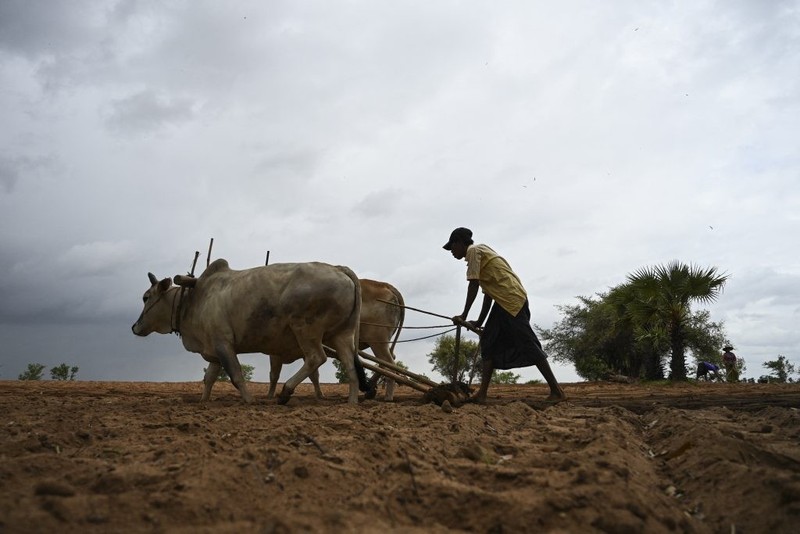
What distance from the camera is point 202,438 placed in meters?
3.65

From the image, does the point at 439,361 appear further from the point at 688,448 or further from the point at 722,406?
the point at 688,448

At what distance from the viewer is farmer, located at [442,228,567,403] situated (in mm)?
7371

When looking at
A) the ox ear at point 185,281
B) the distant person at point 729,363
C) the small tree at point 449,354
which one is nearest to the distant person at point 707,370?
the distant person at point 729,363

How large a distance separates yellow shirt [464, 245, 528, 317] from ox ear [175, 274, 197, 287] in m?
3.59

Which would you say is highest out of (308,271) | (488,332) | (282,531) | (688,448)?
(308,271)

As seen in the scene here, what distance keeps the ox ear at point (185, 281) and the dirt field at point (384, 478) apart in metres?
3.78

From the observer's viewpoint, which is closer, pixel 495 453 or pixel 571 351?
pixel 495 453

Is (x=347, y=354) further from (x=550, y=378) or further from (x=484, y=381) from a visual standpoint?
(x=550, y=378)

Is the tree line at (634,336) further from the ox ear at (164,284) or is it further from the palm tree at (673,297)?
the ox ear at (164,284)

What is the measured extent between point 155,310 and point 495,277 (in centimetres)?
476

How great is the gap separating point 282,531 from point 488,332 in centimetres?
578

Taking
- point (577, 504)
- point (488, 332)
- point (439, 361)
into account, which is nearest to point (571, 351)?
point (439, 361)

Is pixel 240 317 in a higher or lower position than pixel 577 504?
higher

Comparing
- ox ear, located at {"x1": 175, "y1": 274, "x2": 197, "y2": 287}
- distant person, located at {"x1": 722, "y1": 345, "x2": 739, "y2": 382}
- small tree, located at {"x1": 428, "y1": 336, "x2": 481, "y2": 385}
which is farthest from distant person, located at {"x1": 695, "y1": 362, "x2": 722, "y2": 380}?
ox ear, located at {"x1": 175, "y1": 274, "x2": 197, "y2": 287}
